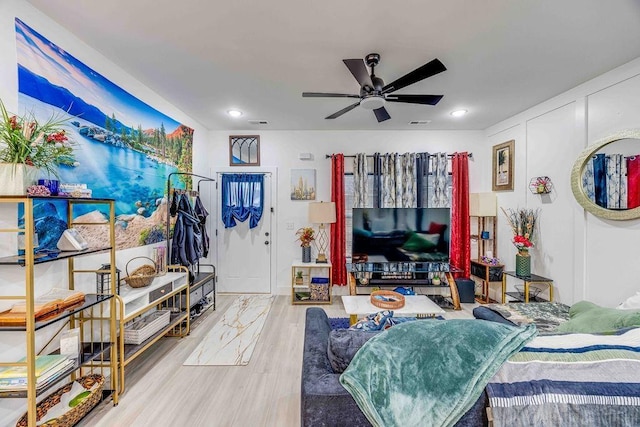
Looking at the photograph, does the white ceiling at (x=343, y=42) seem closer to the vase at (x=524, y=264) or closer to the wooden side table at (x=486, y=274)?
the vase at (x=524, y=264)

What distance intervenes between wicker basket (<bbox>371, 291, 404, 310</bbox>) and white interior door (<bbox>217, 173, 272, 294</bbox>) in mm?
2170

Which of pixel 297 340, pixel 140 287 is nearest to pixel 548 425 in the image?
pixel 297 340

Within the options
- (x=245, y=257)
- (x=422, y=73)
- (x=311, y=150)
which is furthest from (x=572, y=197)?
(x=245, y=257)

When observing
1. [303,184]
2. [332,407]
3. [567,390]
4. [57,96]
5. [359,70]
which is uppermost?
[359,70]

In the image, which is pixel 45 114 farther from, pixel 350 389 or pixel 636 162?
pixel 636 162

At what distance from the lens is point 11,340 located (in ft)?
5.33

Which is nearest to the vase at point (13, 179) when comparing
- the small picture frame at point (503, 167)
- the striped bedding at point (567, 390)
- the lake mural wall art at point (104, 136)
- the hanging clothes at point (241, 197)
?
the lake mural wall art at point (104, 136)

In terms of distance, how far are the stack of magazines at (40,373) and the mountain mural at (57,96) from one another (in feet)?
5.44

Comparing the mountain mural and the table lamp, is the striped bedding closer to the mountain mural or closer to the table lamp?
the mountain mural

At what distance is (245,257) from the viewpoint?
4.50 m

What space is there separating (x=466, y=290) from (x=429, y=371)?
356 centimetres

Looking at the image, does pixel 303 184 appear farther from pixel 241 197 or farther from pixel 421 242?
pixel 421 242

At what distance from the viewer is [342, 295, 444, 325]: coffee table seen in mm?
2658

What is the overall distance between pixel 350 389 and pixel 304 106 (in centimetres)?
308
